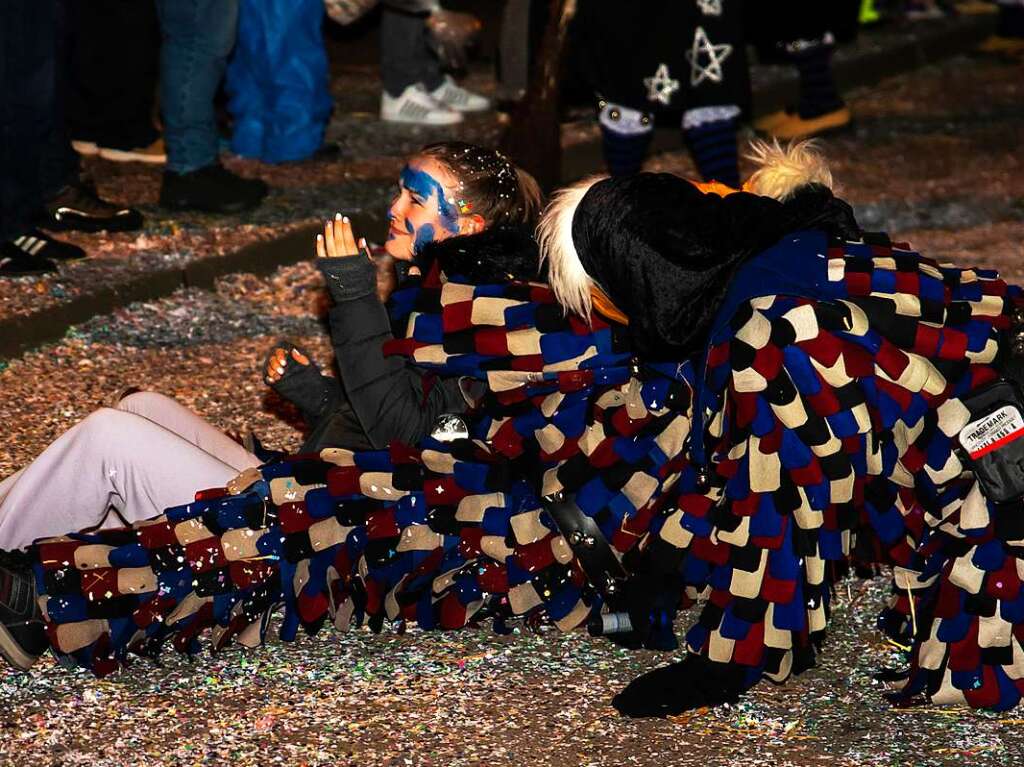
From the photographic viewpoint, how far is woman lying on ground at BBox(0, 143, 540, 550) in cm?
309

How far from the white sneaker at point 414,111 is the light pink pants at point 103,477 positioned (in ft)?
12.6

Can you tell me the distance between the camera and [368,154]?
20.9 feet

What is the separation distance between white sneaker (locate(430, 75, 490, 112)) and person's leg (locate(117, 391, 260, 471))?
384cm

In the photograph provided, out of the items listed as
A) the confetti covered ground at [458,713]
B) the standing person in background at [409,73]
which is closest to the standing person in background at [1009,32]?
the standing person in background at [409,73]

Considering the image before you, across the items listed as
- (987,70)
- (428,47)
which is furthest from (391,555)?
(987,70)

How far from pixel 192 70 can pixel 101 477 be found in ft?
8.71

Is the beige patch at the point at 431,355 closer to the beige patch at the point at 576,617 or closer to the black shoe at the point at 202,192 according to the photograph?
the beige patch at the point at 576,617

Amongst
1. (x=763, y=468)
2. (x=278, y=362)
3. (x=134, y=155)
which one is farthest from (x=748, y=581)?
(x=134, y=155)

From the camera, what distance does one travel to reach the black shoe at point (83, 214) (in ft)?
17.0

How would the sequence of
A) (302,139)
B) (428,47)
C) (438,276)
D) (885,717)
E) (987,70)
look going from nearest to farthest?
1. (885,717)
2. (438,276)
3. (302,139)
4. (428,47)
5. (987,70)

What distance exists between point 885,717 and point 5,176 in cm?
310

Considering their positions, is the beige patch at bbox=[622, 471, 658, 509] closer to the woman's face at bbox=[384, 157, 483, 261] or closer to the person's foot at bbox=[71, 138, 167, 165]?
the woman's face at bbox=[384, 157, 483, 261]

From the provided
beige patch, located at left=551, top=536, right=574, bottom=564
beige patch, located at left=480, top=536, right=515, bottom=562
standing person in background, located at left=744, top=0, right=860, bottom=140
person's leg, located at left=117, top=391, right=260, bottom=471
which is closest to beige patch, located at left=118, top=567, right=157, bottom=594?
person's leg, located at left=117, top=391, right=260, bottom=471

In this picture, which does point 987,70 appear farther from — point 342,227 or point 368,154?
point 342,227
